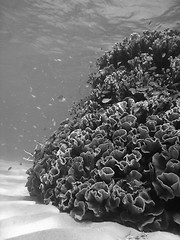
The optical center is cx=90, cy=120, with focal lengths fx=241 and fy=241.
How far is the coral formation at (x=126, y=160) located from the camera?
319 cm

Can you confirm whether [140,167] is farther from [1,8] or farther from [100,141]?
[1,8]

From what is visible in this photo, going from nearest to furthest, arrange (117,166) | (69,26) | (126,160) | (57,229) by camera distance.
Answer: (57,229)
(126,160)
(117,166)
(69,26)

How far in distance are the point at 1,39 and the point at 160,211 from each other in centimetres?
3444

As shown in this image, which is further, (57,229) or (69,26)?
(69,26)

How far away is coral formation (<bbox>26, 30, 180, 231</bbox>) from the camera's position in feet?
10.5

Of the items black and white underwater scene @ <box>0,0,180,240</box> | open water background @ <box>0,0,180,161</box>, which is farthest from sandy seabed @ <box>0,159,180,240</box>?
open water background @ <box>0,0,180,161</box>

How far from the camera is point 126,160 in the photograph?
355 centimetres

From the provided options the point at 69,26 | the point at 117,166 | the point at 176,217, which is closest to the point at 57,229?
the point at 117,166

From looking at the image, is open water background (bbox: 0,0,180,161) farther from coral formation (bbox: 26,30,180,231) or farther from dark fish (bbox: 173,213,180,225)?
dark fish (bbox: 173,213,180,225)

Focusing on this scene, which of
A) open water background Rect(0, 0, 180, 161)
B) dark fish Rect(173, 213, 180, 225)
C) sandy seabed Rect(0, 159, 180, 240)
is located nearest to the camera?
sandy seabed Rect(0, 159, 180, 240)

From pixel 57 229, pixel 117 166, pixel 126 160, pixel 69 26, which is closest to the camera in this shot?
pixel 57 229

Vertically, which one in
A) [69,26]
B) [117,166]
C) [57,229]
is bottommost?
[57,229]

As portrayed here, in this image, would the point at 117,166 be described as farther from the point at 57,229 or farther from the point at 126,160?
the point at 57,229

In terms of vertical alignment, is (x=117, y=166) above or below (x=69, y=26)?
below
